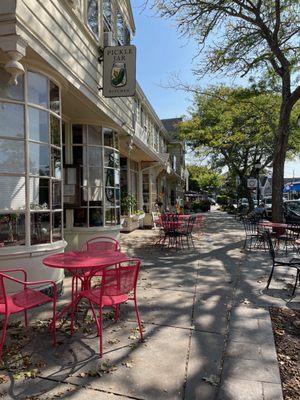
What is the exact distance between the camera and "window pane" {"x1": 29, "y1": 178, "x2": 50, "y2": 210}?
5121 mm

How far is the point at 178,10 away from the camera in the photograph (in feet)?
38.7

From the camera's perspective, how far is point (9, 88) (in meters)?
4.86

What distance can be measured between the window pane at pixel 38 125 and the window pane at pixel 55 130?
16 cm

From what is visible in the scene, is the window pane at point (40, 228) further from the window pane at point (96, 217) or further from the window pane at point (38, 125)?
the window pane at point (96, 217)

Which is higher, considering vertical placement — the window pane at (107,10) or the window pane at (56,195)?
the window pane at (107,10)

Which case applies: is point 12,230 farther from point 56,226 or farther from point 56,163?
point 56,163

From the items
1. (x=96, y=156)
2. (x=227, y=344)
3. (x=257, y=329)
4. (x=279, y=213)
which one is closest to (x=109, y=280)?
(x=227, y=344)

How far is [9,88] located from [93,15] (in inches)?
145

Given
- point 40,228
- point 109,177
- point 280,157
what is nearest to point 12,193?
point 40,228

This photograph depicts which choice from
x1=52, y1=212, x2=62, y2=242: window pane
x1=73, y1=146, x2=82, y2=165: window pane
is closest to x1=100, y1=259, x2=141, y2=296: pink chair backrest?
x1=52, y1=212, x2=62, y2=242: window pane

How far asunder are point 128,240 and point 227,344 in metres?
8.56

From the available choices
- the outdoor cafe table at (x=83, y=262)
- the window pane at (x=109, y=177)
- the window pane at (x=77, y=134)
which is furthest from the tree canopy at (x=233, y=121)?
the outdoor cafe table at (x=83, y=262)

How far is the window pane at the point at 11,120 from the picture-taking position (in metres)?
4.81

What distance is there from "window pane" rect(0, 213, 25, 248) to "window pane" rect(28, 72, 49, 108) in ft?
5.54
